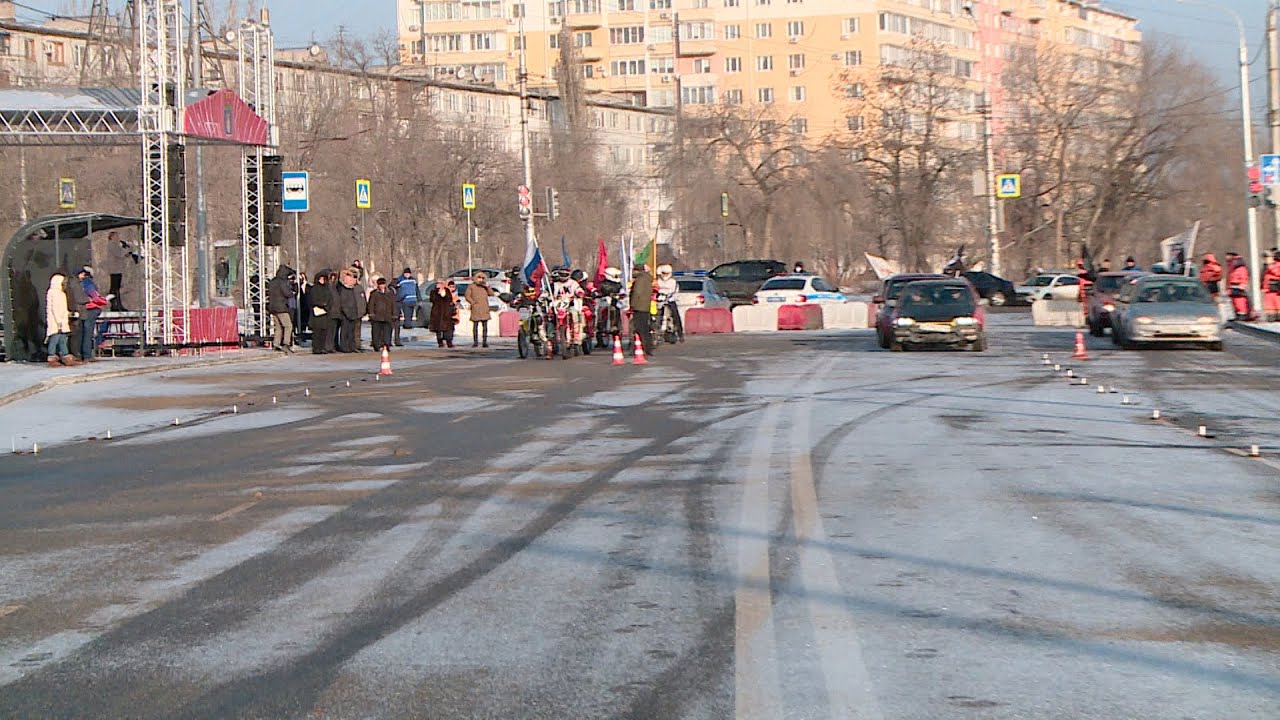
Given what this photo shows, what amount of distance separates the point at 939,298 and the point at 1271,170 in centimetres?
1233

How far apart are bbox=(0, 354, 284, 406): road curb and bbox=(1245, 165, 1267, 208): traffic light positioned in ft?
82.2

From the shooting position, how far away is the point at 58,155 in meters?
57.1

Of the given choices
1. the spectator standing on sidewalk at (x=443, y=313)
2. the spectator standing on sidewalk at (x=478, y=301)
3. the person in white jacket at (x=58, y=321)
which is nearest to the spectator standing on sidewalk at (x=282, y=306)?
the spectator standing on sidewalk at (x=443, y=313)

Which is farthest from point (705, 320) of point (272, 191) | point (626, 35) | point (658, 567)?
point (626, 35)

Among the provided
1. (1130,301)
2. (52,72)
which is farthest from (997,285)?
(52,72)

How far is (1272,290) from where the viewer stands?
41.1m

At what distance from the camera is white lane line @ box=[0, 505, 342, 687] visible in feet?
23.6

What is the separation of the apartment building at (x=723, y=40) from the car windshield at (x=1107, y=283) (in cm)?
9025

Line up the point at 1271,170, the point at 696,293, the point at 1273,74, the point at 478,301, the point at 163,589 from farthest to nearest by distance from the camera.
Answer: the point at 696,293
the point at 1273,74
the point at 1271,170
the point at 478,301
the point at 163,589

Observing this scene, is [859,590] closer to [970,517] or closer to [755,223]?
[970,517]

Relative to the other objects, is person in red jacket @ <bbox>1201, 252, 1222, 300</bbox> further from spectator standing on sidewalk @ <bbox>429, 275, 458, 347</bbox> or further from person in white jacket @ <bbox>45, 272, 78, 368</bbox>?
person in white jacket @ <bbox>45, 272, 78, 368</bbox>

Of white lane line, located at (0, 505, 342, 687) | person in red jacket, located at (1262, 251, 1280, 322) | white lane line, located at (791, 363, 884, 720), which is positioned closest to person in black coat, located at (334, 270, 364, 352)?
person in red jacket, located at (1262, 251, 1280, 322)

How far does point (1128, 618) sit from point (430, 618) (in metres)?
3.40

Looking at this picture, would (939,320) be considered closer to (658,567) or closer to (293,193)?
(293,193)
